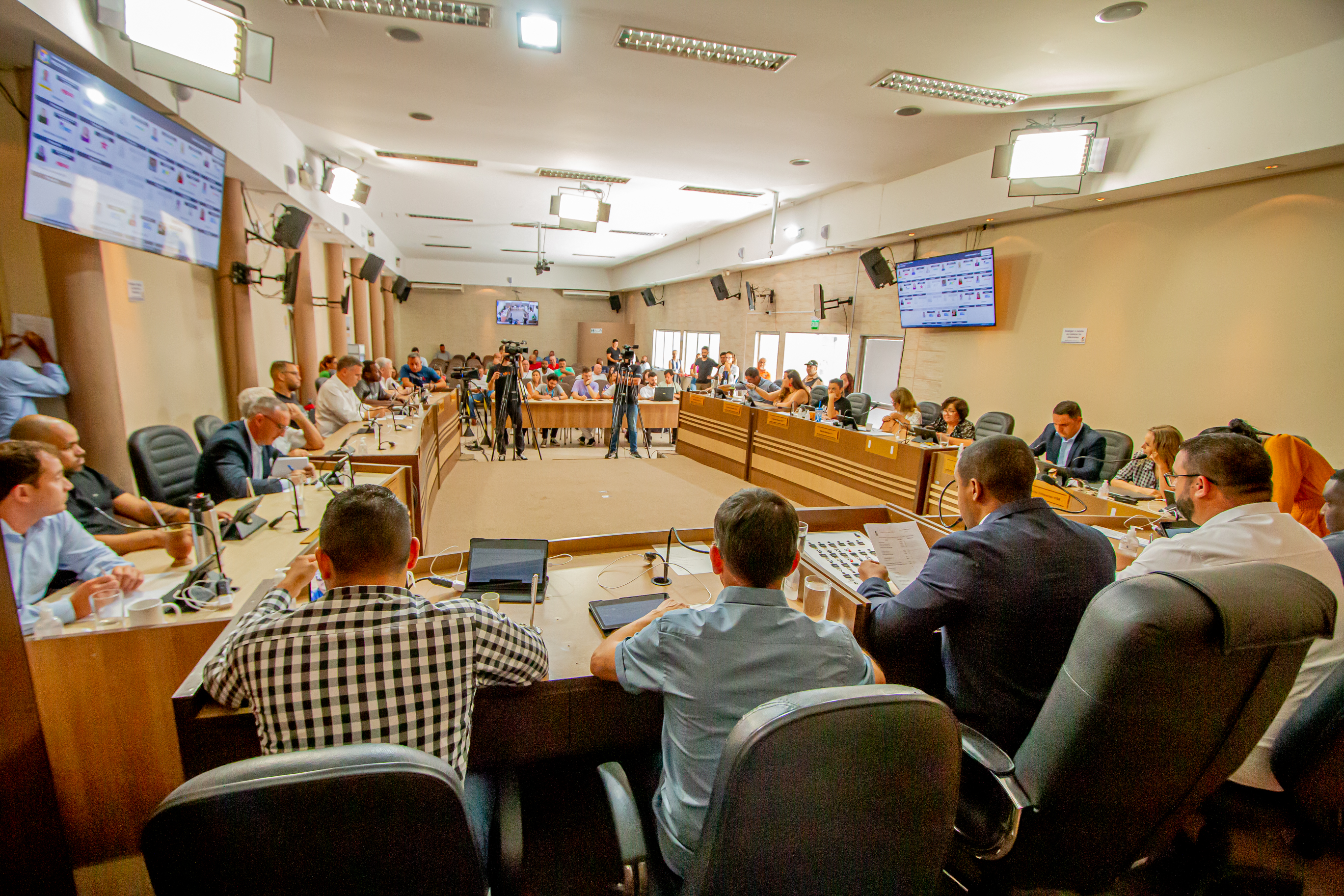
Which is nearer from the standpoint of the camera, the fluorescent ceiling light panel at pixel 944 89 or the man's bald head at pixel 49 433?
the man's bald head at pixel 49 433

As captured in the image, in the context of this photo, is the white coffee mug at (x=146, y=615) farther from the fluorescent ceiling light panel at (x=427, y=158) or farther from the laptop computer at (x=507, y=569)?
the fluorescent ceiling light panel at (x=427, y=158)

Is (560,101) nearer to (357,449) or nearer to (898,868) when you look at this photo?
(357,449)

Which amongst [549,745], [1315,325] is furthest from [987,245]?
[549,745]

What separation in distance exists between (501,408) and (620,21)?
5.33 meters

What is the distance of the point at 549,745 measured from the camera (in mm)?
1760

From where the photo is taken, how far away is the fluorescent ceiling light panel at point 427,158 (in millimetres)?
6676

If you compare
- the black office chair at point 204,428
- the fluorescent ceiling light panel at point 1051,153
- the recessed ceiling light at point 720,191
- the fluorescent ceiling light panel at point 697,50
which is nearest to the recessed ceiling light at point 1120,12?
the fluorescent ceiling light panel at point 1051,153

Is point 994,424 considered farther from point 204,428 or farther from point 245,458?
point 204,428

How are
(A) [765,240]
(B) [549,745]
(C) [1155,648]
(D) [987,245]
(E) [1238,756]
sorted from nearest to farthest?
(C) [1155,648], (E) [1238,756], (B) [549,745], (D) [987,245], (A) [765,240]

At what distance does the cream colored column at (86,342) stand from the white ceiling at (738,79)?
182 cm

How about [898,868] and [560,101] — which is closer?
[898,868]

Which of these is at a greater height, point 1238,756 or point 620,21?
point 620,21

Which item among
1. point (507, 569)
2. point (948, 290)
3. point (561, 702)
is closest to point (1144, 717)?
point (561, 702)

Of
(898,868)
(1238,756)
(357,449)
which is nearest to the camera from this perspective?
(898,868)
